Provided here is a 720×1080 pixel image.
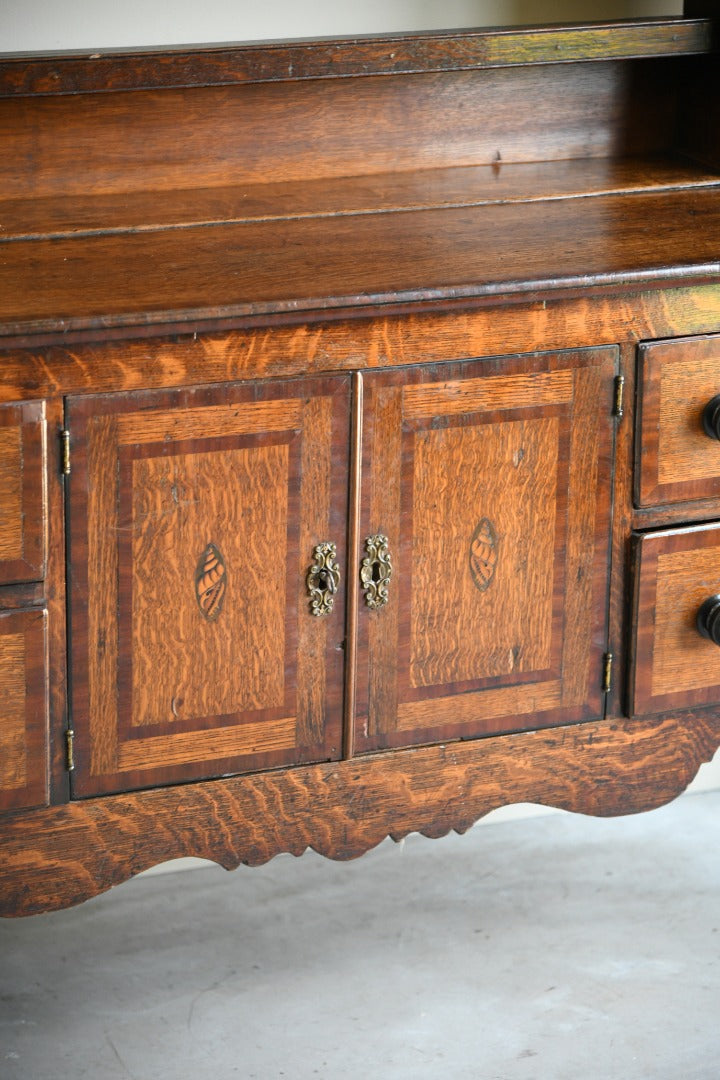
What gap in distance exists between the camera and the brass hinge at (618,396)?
1708 mm

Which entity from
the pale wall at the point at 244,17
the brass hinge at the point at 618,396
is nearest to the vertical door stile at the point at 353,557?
the brass hinge at the point at 618,396

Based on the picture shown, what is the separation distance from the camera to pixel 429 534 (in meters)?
1.70

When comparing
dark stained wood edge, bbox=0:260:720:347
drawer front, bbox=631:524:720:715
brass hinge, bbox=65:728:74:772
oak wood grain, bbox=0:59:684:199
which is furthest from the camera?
oak wood grain, bbox=0:59:684:199

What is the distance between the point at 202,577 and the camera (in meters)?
1.64

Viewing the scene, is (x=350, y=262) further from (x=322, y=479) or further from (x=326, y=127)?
(x=326, y=127)

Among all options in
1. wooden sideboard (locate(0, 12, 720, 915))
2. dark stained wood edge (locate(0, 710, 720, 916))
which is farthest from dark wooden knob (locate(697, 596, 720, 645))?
dark stained wood edge (locate(0, 710, 720, 916))

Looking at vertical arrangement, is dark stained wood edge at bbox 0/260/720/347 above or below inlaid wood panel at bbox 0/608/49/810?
above

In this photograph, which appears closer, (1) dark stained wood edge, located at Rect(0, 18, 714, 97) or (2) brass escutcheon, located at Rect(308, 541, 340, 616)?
(2) brass escutcheon, located at Rect(308, 541, 340, 616)

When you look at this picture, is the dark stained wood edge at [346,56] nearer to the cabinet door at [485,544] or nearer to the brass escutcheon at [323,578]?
the cabinet door at [485,544]

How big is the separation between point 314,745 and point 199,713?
0.13 m

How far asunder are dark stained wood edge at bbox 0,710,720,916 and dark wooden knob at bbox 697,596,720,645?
104 millimetres

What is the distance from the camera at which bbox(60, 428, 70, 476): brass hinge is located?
1547 millimetres

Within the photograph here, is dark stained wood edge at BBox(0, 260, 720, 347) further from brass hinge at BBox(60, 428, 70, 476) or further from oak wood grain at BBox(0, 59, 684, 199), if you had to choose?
oak wood grain at BBox(0, 59, 684, 199)

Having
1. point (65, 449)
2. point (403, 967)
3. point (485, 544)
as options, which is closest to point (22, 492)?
point (65, 449)
